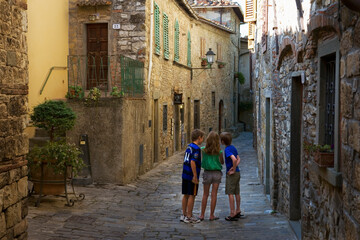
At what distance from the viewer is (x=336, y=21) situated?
369 centimetres

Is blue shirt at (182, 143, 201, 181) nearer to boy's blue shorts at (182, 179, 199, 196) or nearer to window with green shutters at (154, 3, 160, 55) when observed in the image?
boy's blue shorts at (182, 179, 199, 196)

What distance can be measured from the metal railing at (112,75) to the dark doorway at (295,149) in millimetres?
4679

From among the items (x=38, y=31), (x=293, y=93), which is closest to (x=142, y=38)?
(x=38, y=31)

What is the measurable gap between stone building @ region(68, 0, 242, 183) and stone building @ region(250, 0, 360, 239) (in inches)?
130

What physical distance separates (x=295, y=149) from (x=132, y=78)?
18.8 ft

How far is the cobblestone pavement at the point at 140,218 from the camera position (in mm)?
6156

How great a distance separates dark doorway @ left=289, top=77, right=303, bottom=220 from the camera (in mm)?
6469

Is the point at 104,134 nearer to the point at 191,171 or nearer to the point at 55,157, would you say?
the point at 55,157

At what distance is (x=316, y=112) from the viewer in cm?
481

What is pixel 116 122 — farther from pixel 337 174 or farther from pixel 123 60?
pixel 337 174

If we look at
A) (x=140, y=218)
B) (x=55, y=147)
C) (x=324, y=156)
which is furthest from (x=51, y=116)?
(x=324, y=156)

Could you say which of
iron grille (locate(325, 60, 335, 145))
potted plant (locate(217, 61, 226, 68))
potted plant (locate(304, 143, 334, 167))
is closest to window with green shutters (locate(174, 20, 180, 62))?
potted plant (locate(217, 61, 226, 68))

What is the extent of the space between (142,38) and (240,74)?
62.6ft

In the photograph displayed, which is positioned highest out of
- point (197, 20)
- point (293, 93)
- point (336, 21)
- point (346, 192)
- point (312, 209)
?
point (197, 20)
